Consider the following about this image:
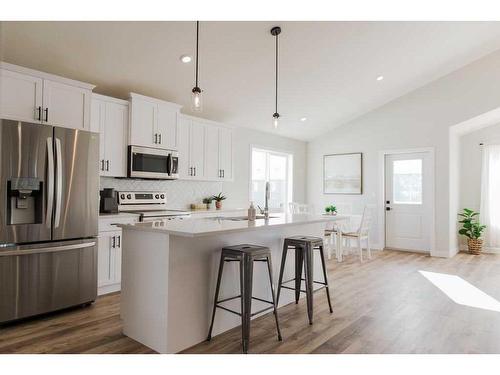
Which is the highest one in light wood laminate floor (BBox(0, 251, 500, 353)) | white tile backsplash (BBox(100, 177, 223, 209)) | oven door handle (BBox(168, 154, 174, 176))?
oven door handle (BBox(168, 154, 174, 176))

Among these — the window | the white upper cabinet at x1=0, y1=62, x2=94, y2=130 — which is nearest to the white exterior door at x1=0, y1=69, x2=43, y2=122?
the white upper cabinet at x1=0, y1=62, x2=94, y2=130

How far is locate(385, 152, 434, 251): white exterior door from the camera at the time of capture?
664 cm

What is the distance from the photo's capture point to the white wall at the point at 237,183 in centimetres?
492

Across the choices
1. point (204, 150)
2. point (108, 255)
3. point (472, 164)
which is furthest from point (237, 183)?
point (472, 164)

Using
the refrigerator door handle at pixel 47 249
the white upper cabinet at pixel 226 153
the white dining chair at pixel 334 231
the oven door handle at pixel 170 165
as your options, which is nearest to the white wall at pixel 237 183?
the white upper cabinet at pixel 226 153

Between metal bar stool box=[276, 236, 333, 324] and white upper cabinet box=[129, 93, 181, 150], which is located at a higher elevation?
white upper cabinet box=[129, 93, 181, 150]

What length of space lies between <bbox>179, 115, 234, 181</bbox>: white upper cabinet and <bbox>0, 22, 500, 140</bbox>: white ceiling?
1.11 feet

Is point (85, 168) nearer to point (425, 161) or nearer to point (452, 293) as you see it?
point (452, 293)

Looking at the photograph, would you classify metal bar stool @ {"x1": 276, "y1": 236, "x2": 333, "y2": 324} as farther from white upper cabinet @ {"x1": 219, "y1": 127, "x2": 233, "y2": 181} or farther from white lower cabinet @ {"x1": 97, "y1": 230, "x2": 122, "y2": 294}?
white upper cabinet @ {"x1": 219, "y1": 127, "x2": 233, "y2": 181}

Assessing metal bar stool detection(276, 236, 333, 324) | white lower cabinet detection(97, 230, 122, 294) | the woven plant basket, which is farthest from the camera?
the woven plant basket

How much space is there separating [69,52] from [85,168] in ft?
4.04
